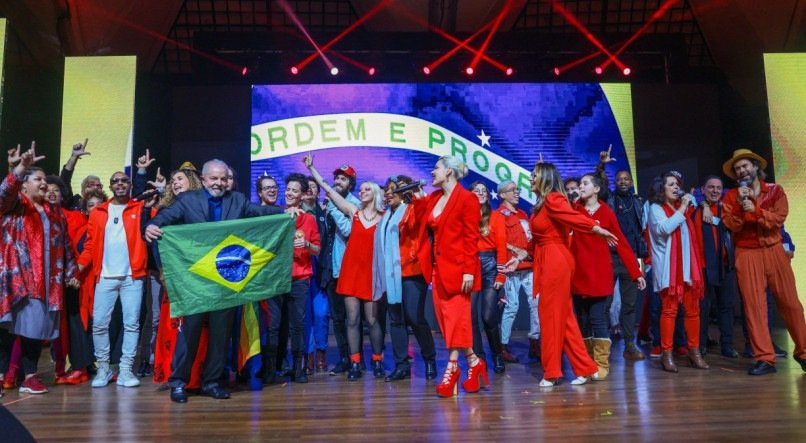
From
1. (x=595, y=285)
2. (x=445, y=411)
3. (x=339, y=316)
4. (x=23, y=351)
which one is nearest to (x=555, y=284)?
(x=595, y=285)

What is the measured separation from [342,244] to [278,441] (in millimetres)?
2368

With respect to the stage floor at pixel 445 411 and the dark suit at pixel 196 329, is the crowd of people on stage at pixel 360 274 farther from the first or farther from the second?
the stage floor at pixel 445 411

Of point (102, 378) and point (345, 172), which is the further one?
point (345, 172)

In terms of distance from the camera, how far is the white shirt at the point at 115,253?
445cm

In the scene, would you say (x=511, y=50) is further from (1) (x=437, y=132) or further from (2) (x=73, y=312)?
(2) (x=73, y=312)

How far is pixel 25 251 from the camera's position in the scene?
4266 millimetres

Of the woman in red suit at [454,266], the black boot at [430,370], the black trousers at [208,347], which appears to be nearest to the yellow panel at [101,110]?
the black trousers at [208,347]

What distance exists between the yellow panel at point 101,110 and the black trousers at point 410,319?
4642mm

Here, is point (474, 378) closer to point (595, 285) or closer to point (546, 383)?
point (546, 383)

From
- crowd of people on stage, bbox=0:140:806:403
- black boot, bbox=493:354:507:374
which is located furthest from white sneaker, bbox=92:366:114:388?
A: black boot, bbox=493:354:507:374

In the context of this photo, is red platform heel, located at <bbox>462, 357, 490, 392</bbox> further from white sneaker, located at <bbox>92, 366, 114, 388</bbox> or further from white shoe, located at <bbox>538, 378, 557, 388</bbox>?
white sneaker, located at <bbox>92, 366, 114, 388</bbox>

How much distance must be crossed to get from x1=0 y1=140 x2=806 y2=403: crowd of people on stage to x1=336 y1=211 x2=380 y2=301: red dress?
0.01 metres

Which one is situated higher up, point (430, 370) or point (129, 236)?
point (129, 236)

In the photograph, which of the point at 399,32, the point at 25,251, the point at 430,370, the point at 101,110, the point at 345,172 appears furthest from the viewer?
the point at 399,32
